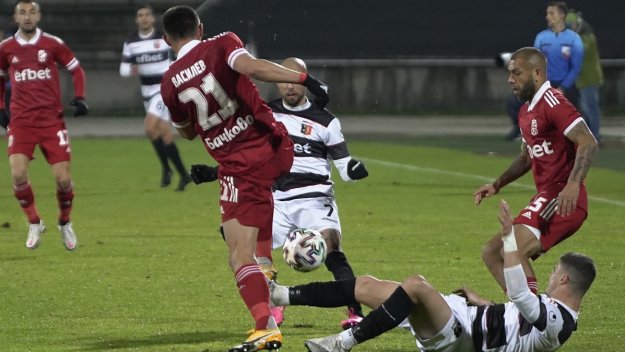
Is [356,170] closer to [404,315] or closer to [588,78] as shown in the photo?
[404,315]

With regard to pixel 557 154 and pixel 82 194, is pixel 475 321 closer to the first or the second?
pixel 557 154

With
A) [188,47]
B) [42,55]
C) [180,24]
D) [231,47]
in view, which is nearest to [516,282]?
[231,47]

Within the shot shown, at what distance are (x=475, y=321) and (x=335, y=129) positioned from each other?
261 cm

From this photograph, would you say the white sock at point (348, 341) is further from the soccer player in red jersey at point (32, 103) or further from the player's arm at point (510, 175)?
the soccer player in red jersey at point (32, 103)

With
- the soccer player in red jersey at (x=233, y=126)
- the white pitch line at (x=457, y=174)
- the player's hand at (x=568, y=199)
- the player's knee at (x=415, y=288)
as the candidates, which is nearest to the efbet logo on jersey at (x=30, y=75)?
the soccer player in red jersey at (x=233, y=126)

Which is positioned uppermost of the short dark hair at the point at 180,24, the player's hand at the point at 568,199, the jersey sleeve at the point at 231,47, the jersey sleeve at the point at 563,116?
Result: the short dark hair at the point at 180,24

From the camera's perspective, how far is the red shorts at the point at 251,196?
27.1 feet

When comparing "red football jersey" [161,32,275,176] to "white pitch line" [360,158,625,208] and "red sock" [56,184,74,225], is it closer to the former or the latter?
"red sock" [56,184,74,225]

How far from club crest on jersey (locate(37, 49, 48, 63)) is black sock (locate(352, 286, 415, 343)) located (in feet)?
23.5

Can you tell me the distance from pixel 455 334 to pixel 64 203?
22.5ft

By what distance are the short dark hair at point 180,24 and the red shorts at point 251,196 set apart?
2.88 ft

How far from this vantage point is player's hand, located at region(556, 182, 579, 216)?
8398 mm

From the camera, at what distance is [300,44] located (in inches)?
1294

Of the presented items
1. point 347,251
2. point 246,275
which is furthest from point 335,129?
point 347,251
